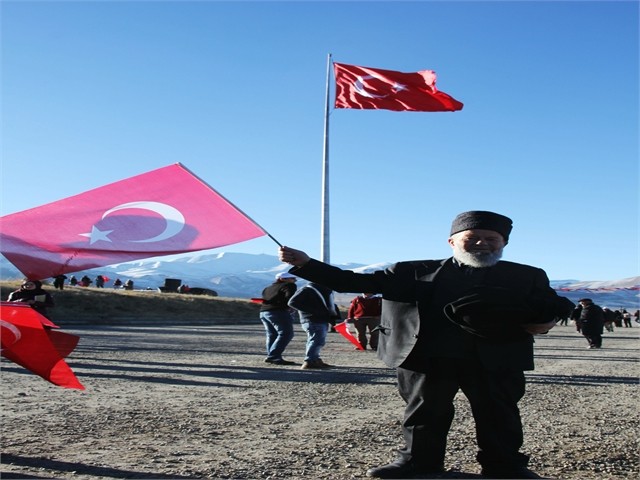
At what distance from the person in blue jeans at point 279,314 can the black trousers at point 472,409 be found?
25.9 ft

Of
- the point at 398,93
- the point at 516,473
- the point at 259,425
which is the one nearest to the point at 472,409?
the point at 516,473

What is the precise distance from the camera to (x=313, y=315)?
41.0 feet

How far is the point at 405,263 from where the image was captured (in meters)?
5.32

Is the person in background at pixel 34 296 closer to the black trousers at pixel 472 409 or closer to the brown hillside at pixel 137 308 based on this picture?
the black trousers at pixel 472 409

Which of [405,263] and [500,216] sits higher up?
[500,216]

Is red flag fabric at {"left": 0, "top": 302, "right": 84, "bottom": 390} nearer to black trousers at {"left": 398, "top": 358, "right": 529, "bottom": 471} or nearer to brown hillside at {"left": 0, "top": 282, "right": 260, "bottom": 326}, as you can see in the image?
black trousers at {"left": 398, "top": 358, "right": 529, "bottom": 471}

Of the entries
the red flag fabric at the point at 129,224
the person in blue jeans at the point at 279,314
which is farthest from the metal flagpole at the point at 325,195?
the red flag fabric at the point at 129,224

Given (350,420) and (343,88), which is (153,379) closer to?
(350,420)

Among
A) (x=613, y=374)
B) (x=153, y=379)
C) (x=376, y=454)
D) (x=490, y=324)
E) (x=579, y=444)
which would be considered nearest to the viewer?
(x=490, y=324)

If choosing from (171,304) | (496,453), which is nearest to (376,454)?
(496,453)

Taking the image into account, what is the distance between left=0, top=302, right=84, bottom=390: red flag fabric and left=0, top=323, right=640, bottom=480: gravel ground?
551 millimetres

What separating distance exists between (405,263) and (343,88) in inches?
797

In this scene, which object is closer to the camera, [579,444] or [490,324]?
[490,324]

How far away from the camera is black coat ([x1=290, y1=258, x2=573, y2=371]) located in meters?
4.86
